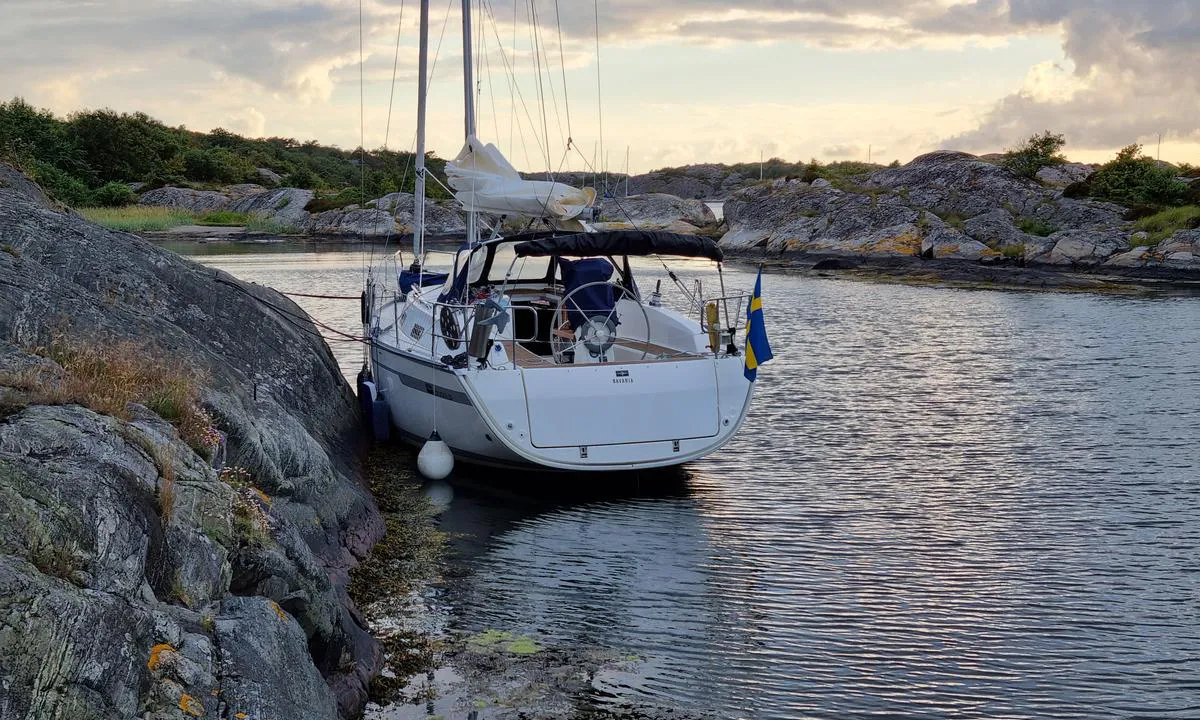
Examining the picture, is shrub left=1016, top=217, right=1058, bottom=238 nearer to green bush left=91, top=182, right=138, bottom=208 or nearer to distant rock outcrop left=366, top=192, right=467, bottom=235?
distant rock outcrop left=366, top=192, right=467, bottom=235

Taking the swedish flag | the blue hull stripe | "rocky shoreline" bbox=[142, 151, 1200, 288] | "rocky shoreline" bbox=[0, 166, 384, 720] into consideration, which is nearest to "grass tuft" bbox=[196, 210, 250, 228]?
"rocky shoreline" bbox=[142, 151, 1200, 288]

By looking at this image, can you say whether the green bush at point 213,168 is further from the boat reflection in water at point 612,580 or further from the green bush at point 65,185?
the boat reflection in water at point 612,580

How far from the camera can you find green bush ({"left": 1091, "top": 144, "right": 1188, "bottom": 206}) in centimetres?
4728

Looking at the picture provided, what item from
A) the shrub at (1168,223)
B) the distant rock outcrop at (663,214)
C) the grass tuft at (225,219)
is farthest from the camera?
the distant rock outcrop at (663,214)

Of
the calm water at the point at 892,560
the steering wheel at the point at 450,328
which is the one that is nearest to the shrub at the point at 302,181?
the calm water at the point at 892,560

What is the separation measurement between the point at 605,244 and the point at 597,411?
7.36 feet

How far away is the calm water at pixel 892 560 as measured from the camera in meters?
7.74

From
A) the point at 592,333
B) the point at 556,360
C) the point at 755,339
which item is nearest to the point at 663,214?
the point at 592,333

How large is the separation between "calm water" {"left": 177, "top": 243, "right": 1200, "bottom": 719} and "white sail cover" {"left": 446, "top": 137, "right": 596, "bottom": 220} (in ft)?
14.0

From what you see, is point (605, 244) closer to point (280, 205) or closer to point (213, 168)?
point (280, 205)

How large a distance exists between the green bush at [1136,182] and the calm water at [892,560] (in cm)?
3150

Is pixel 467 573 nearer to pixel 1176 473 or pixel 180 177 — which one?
pixel 1176 473

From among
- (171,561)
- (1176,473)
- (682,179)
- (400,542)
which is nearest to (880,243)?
(1176,473)

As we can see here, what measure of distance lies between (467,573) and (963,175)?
50.2 m
